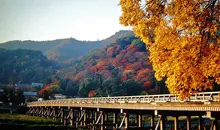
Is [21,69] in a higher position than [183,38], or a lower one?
higher

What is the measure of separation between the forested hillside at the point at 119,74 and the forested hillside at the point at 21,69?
615 inches

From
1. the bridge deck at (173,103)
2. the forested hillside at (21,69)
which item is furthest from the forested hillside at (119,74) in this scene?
the bridge deck at (173,103)

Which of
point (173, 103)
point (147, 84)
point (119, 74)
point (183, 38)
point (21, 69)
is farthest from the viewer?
point (21, 69)

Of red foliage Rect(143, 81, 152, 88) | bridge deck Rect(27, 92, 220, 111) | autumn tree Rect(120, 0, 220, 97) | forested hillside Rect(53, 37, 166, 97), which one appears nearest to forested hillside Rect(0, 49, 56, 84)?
forested hillside Rect(53, 37, 166, 97)

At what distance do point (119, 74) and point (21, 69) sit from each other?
97.0m

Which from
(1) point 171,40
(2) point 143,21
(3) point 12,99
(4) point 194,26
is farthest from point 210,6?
(3) point 12,99

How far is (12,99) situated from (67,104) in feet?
141

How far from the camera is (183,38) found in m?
10.5

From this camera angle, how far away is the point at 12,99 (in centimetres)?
8500

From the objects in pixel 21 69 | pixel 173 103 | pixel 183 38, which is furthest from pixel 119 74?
pixel 21 69

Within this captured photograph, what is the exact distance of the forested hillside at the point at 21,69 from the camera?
163125 mm

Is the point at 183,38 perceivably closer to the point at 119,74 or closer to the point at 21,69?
the point at 119,74

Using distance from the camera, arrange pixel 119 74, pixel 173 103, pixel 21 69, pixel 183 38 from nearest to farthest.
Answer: pixel 183 38 → pixel 173 103 → pixel 119 74 → pixel 21 69

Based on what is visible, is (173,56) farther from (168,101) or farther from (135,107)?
(135,107)
